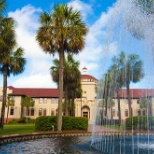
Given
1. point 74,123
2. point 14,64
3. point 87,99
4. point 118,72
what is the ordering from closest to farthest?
point 74,123
point 14,64
point 118,72
point 87,99

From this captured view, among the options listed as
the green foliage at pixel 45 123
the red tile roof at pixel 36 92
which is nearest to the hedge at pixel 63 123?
the green foliage at pixel 45 123

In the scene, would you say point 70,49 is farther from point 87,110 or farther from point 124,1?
point 87,110

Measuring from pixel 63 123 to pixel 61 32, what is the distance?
31.7ft

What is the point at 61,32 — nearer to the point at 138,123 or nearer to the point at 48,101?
the point at 138,123

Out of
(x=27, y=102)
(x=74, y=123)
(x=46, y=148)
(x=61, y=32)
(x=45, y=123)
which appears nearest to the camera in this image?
(x=46, y=148)

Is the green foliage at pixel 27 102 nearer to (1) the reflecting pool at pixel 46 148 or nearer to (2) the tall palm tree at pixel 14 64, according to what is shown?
(2) the tall palm tree at pixel 14 64

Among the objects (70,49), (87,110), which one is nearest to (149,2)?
(70,49)

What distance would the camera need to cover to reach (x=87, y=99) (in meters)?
72.1

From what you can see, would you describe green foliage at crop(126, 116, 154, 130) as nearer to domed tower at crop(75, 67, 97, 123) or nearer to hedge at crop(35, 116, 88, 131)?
hedge at crop(35, 116, 88, 131)

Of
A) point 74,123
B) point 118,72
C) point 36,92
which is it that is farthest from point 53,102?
point 74,123

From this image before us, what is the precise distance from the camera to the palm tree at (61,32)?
2681 cm

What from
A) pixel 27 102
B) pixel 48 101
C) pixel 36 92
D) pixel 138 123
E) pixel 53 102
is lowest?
pixel 138 123

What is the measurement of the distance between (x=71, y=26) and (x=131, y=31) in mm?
11157

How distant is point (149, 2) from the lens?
14352 mm
